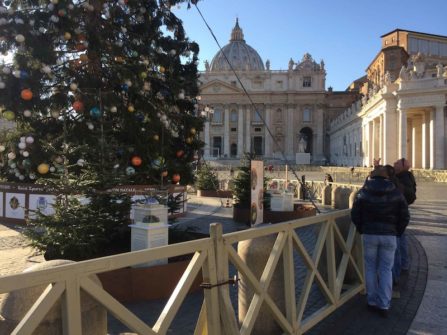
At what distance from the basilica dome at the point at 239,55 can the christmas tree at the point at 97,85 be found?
110 metres

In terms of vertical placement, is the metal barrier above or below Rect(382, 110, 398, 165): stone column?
below

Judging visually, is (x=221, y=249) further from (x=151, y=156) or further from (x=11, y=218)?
(x=11, y=218)

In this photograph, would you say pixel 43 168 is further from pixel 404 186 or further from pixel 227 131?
pixel 227 131

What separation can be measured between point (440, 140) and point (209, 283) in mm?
50440

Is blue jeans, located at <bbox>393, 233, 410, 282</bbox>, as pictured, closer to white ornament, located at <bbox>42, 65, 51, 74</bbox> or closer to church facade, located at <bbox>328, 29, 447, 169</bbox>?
white ornament, located at <bbox>42, 65, 51, 74</bbox>

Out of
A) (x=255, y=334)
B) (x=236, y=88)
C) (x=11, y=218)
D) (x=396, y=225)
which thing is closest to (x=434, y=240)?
(x=396, y=225)

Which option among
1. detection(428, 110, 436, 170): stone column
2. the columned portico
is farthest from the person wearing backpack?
the columned portico

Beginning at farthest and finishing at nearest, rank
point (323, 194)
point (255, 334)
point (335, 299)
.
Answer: point (323, 194), point (335, 299), point (255, 334)

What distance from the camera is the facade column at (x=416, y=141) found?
56.0m

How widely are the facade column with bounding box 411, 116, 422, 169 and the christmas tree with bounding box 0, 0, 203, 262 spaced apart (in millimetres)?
50684

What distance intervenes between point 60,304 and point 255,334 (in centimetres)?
237

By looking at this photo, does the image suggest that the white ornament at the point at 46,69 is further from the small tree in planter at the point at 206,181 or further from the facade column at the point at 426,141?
the facade column at the point at 426,141

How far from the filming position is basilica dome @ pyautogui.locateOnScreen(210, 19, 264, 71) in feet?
402

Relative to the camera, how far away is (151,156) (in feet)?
36.7
